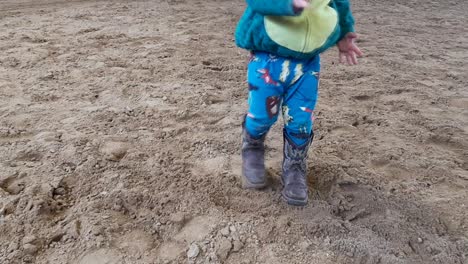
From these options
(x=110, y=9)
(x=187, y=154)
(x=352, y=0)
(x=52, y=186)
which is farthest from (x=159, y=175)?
(x=352, y=0)

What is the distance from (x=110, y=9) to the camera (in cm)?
453

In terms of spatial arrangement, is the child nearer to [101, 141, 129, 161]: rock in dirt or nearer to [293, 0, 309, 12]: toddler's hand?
[293, 0, 309, 12]: toddler's hand

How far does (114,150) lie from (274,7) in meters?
1.00

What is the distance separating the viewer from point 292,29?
5.47 feet

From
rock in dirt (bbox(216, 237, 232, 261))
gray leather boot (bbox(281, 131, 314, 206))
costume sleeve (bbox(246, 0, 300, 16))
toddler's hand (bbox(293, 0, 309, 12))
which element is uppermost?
toddler's hand (bbox(293, 0, 309, 12))

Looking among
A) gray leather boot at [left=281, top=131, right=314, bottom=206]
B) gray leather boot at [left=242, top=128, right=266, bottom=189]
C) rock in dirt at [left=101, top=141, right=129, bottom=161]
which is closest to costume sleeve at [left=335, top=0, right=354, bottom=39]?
gray leather boot at [left=281, top=131, right=314, bottom=206]

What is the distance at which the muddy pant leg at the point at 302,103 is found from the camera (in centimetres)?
176

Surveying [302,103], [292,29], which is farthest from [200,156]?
[292,29]

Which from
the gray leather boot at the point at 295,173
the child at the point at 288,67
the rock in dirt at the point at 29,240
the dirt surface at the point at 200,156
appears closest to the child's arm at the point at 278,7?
the child at the point at 288,67

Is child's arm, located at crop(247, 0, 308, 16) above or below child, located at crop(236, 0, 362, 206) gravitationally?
above

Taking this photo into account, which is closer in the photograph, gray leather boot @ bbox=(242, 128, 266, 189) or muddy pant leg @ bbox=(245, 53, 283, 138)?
muddy pant leg @ bbox=(245, 53, 283, 138)

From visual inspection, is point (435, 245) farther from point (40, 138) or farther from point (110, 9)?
point (110, 9)

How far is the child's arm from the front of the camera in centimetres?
154

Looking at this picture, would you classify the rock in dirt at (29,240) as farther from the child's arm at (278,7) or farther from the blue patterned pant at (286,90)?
the child's arm at (278,7)
